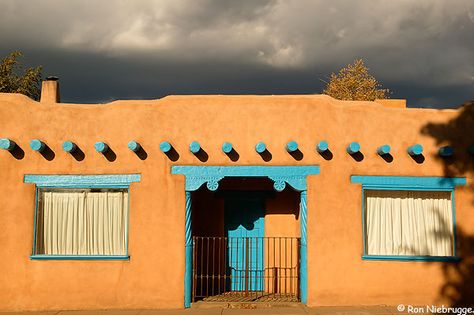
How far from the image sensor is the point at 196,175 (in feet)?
32.1

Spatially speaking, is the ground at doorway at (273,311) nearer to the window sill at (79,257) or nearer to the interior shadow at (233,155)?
the window sill at (79,257)

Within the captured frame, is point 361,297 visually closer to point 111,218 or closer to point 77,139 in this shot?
point 111,218

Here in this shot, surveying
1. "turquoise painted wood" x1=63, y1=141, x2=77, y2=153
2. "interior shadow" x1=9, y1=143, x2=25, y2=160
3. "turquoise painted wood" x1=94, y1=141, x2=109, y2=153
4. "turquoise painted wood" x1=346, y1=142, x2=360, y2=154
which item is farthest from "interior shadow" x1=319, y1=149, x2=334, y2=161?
"interior shadow" x1=9, y1=143, x2=25, y2=160

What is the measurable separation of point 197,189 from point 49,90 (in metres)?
4.51

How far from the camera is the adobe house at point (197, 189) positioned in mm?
9602

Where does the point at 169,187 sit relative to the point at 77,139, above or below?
below

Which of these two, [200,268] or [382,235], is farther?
[200,268]

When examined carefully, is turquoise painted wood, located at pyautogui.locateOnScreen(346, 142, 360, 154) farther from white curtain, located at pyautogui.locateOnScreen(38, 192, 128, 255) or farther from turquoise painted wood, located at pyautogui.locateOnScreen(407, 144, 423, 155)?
white curtain, located at pyautogui.locateOnScreen(38, 192, 128, 255)

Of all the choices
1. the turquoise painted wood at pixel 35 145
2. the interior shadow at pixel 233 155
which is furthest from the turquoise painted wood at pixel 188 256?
the turquoise painted wood at pixel 35 145

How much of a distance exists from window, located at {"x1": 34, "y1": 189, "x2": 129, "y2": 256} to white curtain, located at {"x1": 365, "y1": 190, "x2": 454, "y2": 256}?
17.9 ft

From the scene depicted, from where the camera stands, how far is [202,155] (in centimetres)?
986

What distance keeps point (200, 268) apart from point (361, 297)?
13.0 ft

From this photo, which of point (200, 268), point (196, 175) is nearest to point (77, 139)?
point (196, 175)

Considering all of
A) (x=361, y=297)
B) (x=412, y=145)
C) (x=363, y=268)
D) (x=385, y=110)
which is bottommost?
(x=361, y=297)
